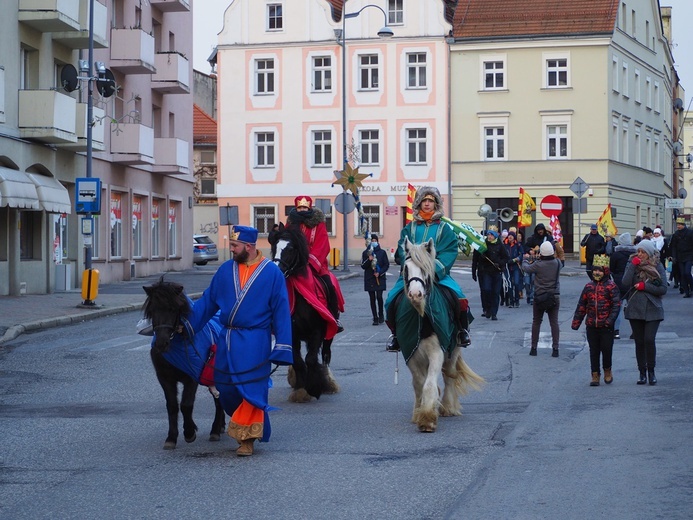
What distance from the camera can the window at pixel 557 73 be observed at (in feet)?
197

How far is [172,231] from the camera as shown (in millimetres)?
47438

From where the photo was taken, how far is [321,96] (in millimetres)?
61562

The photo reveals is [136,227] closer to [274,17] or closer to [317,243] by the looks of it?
[274,17]

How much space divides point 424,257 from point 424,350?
844mm

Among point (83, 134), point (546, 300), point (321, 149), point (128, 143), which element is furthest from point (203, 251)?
point (546, 300)

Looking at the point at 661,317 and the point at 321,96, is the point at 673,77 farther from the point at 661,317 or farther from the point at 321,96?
the point at 661,317

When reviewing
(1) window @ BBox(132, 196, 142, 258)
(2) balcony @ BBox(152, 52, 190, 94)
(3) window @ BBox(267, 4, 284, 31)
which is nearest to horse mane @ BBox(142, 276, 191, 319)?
(1) window @ BBox(132, 196, 142, 258)

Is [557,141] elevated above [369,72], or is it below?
below

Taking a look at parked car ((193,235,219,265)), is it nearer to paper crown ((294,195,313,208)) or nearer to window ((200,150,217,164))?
window ((200,150,217,164))

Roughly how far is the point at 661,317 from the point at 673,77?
2939 inches

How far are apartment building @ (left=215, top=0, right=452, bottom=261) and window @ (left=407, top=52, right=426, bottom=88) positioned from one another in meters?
0.05

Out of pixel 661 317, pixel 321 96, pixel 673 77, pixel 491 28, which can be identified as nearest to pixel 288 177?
pixel 321 96

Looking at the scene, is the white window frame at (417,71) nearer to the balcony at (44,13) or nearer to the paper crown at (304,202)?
the balcony at (44,13)

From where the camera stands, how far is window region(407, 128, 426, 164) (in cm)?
6088
